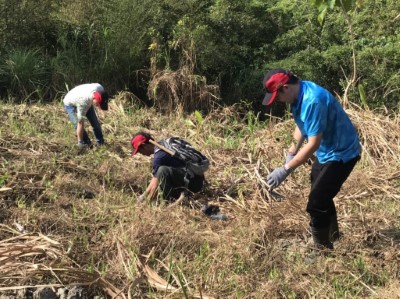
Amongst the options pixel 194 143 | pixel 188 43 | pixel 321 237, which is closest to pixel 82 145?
pixel 194 143

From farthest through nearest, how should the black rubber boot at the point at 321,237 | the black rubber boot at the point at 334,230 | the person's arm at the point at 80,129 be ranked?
the person's arm at the point at 80,129
the black rubber boot at the point at 334,230
the black rubber boot at the point at 321,237

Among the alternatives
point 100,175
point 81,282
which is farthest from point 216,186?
point 81,282

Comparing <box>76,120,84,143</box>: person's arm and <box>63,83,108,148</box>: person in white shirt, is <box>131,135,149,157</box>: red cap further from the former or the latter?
<box>76,120,84,143</box>: person's arm

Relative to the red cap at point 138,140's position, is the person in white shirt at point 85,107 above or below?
below

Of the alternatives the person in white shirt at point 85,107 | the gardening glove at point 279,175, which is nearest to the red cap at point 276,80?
the gardening glove at point 279,175

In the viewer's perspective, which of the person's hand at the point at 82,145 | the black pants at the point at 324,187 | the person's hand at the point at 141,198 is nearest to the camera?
the black pants at the point at 324,187

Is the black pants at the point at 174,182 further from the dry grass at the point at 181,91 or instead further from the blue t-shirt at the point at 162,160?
the dry grass at the point at 181,91

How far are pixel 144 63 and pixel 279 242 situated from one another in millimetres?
6393

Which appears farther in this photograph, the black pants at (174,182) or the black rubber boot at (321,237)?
the black pants at (174,182)

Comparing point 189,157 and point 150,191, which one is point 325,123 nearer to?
point 189,157

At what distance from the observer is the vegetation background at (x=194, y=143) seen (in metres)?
3.84

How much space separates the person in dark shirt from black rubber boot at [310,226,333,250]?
5.07 ft

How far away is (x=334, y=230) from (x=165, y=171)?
5.66 ft

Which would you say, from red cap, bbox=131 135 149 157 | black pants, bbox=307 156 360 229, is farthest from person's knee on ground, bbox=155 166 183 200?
black pants, bbox=307 156 360 229
